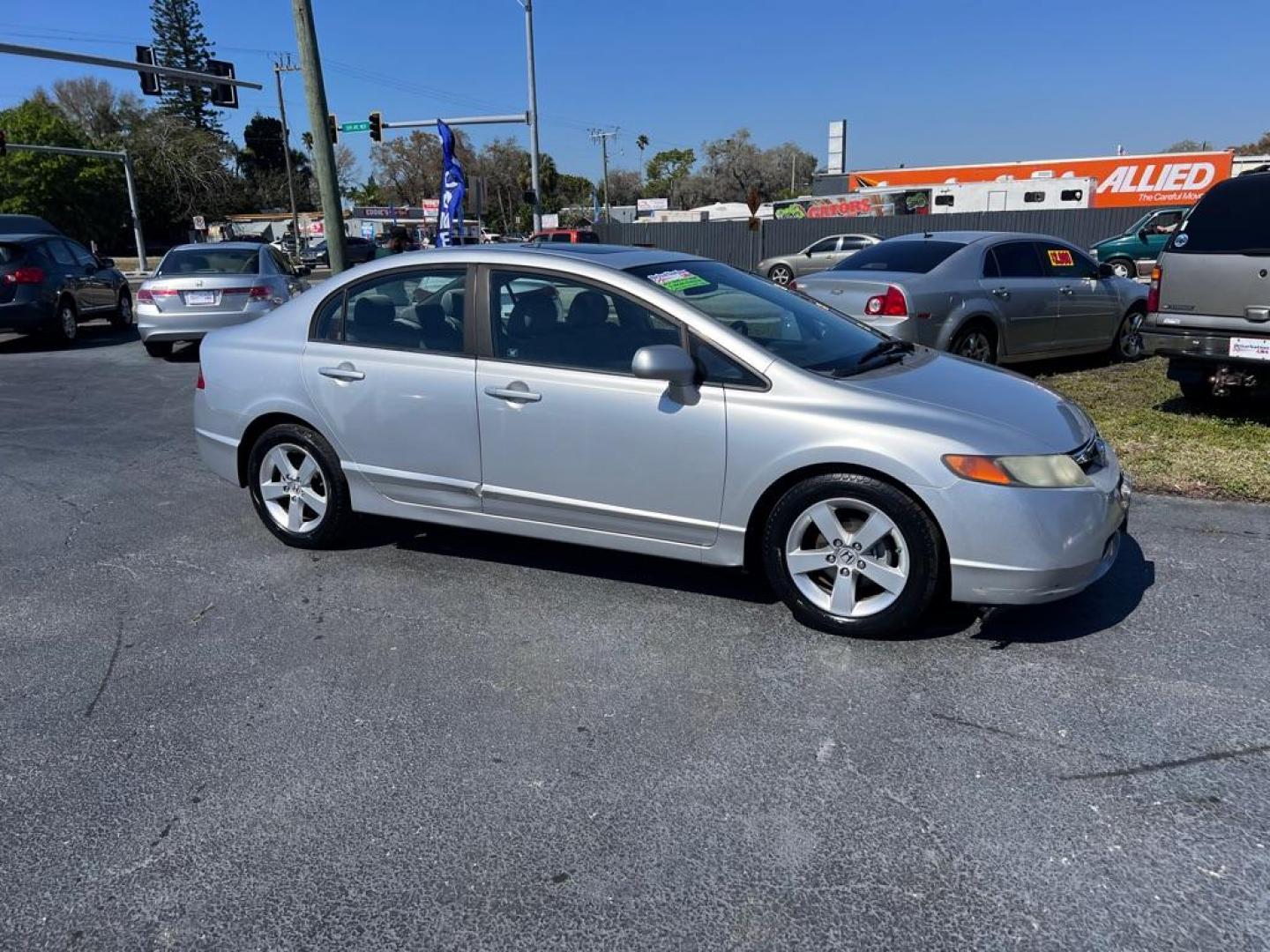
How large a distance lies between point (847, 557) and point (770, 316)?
51.4 inches

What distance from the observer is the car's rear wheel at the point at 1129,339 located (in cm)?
1051

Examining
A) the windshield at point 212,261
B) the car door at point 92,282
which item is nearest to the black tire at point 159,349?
the windshield at point 212,261

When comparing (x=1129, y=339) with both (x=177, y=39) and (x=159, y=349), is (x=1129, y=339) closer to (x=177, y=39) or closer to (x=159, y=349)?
(x=159, y=349)

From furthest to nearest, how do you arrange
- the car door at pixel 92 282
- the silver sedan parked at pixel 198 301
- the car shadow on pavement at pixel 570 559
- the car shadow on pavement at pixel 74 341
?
1. the car door at pixel 92 282
2. the car shadow on pavement at pixel 74 341
3. the silver sedan parked at pixel 198 301
4. the car shadow on pavement at pixel 570 559

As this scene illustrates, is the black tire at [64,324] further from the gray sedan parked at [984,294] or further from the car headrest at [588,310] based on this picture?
the car headrest at [588,310]

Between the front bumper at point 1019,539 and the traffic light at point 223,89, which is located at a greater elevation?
the traffic light at point 223,89

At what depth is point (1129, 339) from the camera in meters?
10.6

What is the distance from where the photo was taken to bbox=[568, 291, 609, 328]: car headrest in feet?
14.0

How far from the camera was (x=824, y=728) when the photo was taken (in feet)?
10.7

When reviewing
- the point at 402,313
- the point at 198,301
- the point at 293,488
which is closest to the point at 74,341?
the point at 198,301

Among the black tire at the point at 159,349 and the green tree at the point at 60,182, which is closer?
the black tire at the point at 159,349

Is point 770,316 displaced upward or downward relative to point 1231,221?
downward

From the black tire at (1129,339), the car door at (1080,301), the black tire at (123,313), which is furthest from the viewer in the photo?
the black tire at (123,313)

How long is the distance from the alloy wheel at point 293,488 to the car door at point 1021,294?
6512 millimetres
